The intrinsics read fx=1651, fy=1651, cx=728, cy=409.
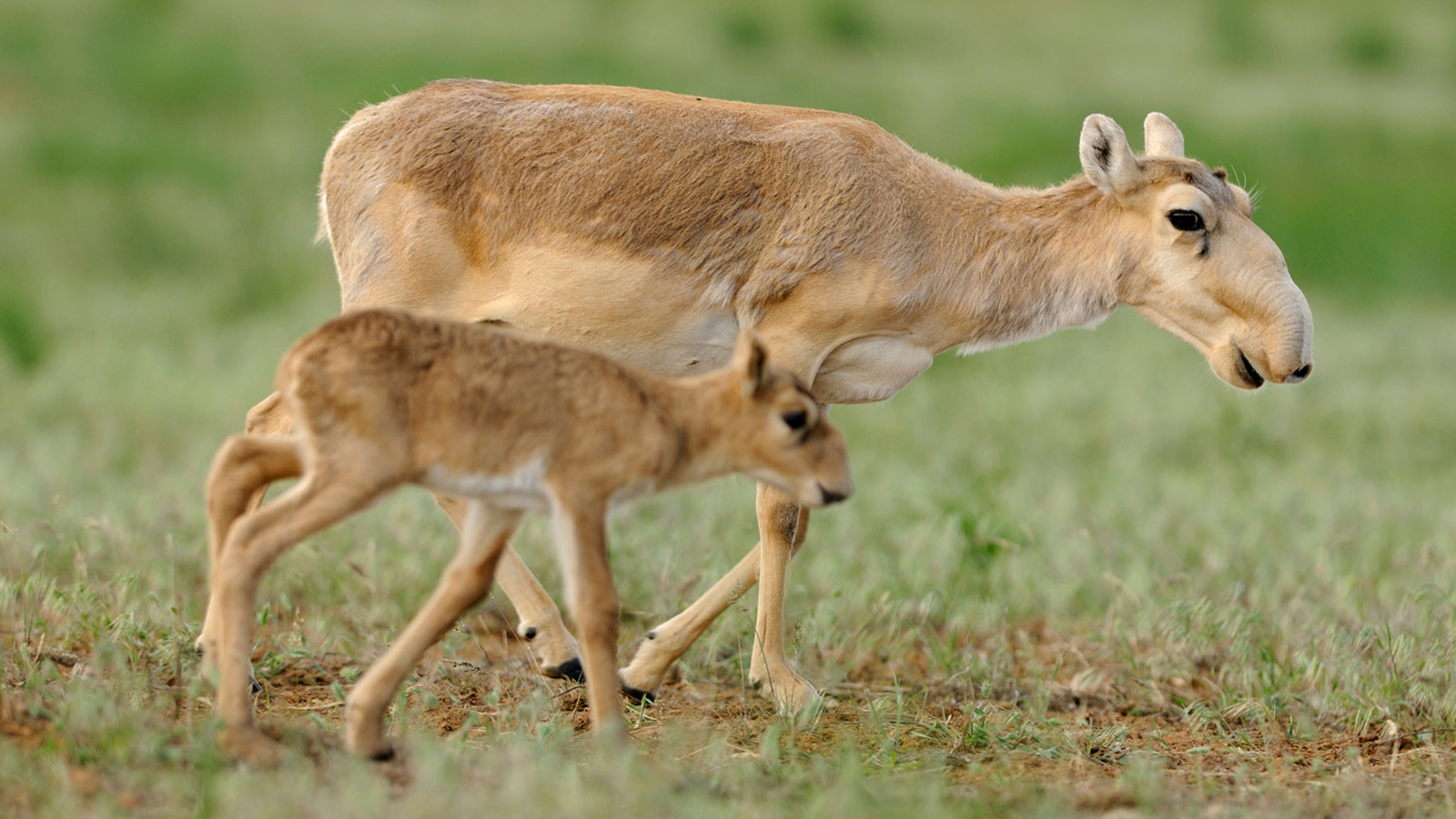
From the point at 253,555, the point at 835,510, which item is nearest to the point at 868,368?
the point at 253,555

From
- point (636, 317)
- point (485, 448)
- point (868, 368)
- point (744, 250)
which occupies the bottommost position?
point (868, 368)

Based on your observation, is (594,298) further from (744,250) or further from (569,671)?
(569,671)

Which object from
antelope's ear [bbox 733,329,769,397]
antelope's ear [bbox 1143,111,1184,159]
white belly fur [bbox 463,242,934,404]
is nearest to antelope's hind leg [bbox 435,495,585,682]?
white belly fur [bbox 463,242,934,404]

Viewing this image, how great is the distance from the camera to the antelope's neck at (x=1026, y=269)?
21.0ft

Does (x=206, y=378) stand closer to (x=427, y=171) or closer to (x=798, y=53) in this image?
(x=427, y=171)

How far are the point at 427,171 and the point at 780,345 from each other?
4.86 feet

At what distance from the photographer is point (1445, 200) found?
67.0ft

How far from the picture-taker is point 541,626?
20.9ft

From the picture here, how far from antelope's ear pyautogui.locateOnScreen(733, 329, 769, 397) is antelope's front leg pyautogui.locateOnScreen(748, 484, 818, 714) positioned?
1.74 meters

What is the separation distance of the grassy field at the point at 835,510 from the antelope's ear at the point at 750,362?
3.59 ft

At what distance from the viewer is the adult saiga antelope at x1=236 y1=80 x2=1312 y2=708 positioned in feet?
20.2

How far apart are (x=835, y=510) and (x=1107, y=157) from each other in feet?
12.2

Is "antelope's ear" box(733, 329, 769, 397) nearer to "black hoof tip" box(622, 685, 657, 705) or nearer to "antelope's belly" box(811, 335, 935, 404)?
"antelope's belly" box(811, 335, 935, 404)

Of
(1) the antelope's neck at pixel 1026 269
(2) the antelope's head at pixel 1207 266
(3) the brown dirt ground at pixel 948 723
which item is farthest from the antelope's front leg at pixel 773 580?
(2) the antelope's head at pixel 1207 266
